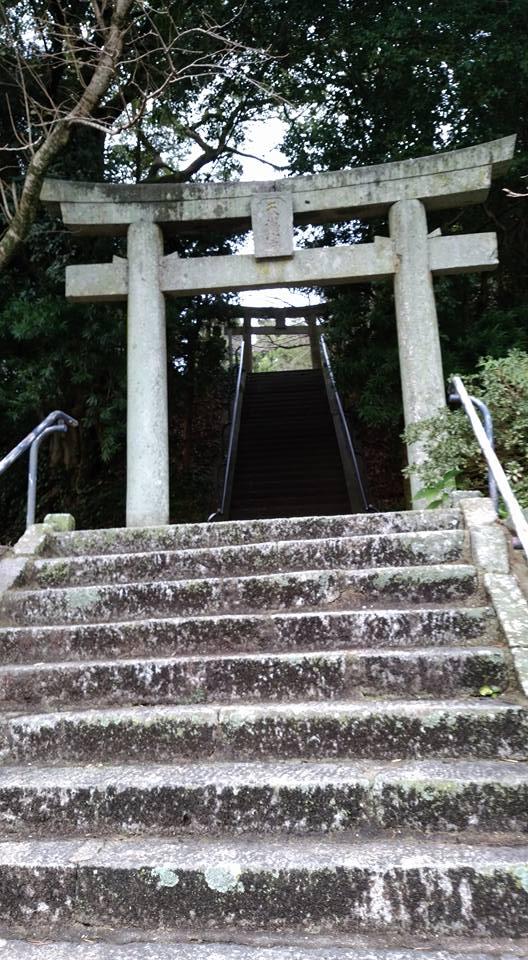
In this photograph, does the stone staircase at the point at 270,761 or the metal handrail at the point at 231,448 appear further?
the metal handrail at the point at 231,448

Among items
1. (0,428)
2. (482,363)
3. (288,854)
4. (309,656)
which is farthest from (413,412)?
(0,428)

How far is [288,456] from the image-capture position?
1007 cm

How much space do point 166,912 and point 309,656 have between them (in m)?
1.00

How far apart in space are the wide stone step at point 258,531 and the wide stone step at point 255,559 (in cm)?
24

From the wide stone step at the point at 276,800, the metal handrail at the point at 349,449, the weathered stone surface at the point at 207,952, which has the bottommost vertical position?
the weathered stone surface at the point at 207,952

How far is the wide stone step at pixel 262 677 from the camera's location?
96.2 inches

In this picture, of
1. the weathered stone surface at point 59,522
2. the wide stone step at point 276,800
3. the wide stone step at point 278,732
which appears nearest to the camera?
the wide stone step at point 276,800

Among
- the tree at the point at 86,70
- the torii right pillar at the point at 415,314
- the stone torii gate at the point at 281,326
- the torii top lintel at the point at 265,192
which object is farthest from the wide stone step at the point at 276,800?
the stone torii gate at the point at 281,326

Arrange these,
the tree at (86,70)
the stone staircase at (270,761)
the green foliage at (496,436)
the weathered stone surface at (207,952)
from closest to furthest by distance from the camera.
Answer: the weathered stone surface at (207,952) → the stone staircase at (270,761) → the green foliage at (496,436) → the tree at (86,70)

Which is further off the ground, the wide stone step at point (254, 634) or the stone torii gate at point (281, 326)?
the stone torii gate at point (281, 326)

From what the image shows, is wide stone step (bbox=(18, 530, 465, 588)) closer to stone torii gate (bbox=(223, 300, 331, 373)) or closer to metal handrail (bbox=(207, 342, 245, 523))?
metal handrail (bbox=(207, 342, 245, 523))

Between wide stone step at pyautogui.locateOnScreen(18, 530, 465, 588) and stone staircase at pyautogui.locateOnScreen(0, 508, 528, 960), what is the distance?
12 millimetres

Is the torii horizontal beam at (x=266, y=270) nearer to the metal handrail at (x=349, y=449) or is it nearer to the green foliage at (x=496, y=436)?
the green foliage at (x=496, y=436)

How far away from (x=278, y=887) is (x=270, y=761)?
18.7 inches
